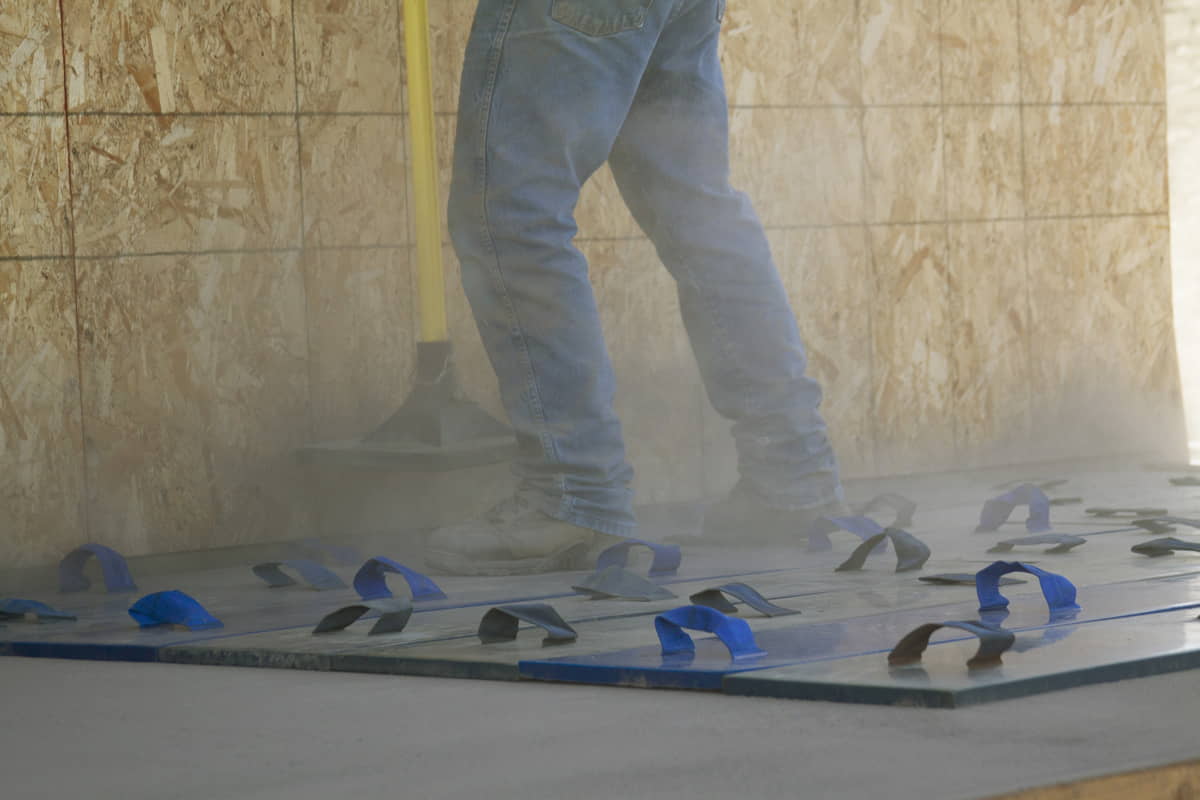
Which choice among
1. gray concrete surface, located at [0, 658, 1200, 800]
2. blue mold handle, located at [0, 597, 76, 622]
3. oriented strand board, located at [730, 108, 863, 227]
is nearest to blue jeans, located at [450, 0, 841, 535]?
blue mold handle, located at [0, 597, 76, 622]

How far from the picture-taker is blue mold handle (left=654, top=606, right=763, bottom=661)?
2152 millimetres

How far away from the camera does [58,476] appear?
3814mm

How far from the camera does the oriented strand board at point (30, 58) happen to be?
3732 mm

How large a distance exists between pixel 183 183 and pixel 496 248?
0.96m

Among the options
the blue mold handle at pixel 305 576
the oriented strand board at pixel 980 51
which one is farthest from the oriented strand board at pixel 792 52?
the blue mold handle at pixel 305 576

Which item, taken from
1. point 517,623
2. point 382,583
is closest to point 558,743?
point 517,623

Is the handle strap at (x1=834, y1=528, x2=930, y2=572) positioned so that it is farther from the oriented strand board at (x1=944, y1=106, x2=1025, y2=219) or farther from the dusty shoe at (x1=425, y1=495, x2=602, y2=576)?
the oriented strand board at (x1=944, y1=106, x2=1025, y2=219)

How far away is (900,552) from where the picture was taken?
311 cm

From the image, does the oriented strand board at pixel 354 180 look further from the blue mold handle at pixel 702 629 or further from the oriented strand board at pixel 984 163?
the blue mold handle at pixel 702 629

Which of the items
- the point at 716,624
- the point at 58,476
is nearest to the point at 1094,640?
the point at 716,624

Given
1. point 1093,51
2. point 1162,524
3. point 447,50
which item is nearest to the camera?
point 1162,524

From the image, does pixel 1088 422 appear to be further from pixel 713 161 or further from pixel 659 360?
pixel 713 161

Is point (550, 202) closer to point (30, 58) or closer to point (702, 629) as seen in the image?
point (30, 58)

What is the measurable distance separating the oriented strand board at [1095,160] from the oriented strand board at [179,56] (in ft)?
7.49
